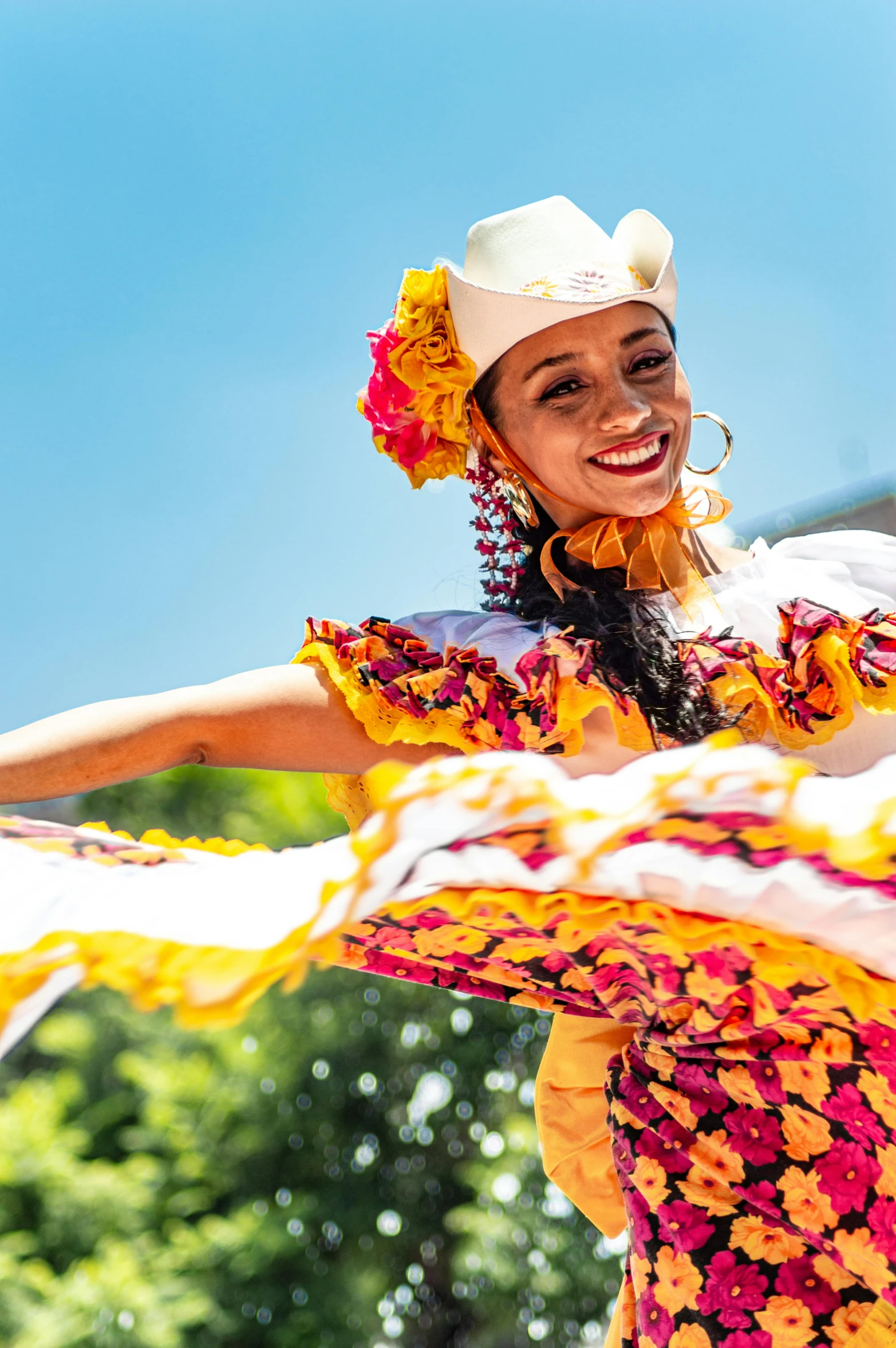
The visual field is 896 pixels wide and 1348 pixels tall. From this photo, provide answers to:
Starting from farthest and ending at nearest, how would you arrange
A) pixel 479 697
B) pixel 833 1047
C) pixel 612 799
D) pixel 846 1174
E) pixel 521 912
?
pixel 479 697 < pixel 846 1174 < pixel 833 1047 < pixel 521 912 < pixel 612 799

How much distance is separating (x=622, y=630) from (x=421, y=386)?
536mm

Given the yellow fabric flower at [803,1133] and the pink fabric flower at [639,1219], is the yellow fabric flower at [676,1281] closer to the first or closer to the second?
the pink fabric flower at [639,1219]

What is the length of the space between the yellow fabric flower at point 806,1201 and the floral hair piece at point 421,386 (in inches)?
44.8

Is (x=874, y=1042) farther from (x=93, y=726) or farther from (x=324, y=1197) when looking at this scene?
(x=324, y=1197)

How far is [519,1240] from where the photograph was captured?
5.81m

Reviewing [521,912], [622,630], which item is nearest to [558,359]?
[622,630]

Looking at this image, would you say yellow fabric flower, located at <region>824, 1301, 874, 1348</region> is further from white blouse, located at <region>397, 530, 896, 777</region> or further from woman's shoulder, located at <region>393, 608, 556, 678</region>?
woman's shoulder, located at <region>393, 608, 556, 678</region>

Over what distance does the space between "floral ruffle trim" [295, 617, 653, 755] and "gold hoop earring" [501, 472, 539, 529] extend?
0.32 meters

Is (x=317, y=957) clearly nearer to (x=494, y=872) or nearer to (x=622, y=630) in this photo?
(x=494, y=872)

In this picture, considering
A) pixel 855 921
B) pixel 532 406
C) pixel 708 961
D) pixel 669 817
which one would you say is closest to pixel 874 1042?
pixel 708 961

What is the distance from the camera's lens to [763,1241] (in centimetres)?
145

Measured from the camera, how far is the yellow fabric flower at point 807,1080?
4.32ft

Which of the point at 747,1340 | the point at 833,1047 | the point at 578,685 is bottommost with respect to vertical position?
the point at 747,1340

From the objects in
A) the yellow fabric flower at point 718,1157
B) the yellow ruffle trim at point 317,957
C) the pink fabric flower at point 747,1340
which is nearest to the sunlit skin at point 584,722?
the yellow ruffle trim at point 317,957
